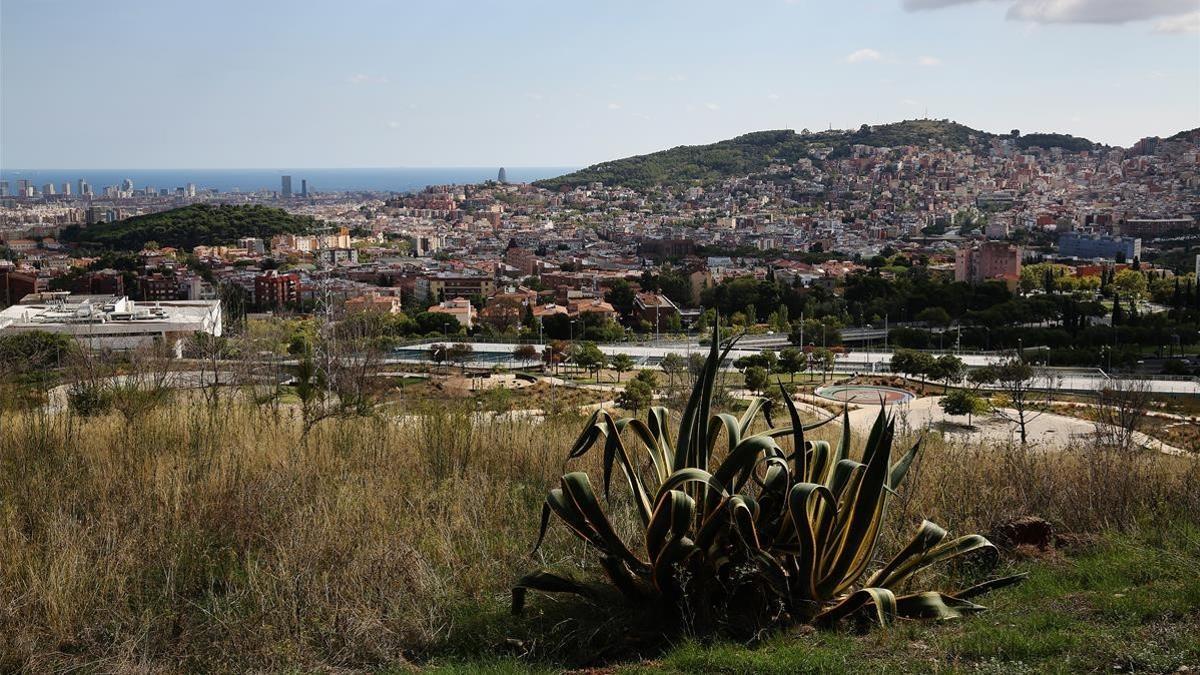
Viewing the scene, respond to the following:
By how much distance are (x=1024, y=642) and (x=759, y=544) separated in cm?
59

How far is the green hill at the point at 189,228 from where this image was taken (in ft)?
203

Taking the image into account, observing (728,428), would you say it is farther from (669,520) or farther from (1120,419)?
(1120,419)

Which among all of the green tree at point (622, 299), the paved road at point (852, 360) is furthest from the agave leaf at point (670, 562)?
the green tree at point (622, 299)

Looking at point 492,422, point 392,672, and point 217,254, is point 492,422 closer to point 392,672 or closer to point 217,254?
point 392,672

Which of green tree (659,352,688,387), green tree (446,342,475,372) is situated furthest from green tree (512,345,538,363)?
green tree (659,352,688,387)

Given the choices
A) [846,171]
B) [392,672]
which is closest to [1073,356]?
[392,672]

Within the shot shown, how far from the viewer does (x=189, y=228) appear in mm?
64688

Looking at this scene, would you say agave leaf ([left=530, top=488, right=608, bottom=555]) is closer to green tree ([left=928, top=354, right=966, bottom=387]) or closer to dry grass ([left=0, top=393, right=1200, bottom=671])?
dry grass ([left=0, top=393, right=1200, bottom=671])

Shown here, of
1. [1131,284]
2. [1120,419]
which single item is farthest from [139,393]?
[1131,284]

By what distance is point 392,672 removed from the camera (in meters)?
2.16

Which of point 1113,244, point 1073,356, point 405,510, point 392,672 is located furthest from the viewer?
point 1113,244

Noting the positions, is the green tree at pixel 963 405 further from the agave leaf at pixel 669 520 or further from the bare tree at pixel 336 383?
the agave leaf at pixel 669 520

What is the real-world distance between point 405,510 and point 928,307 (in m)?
34.8

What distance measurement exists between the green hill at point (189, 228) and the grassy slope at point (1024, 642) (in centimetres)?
6331
